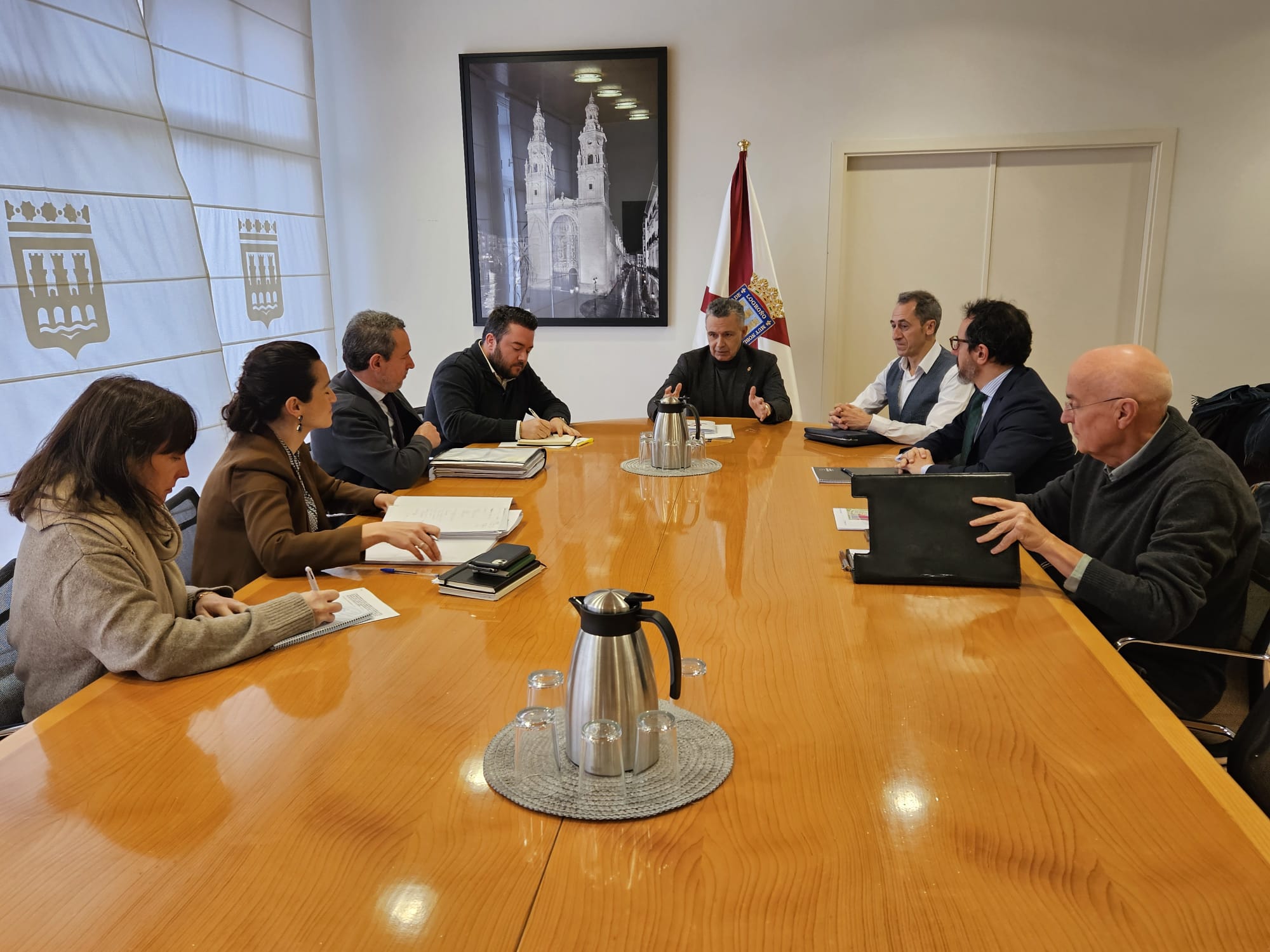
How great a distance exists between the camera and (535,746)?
47.8 inches

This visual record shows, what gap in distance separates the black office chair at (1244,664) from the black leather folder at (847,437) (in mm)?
1559

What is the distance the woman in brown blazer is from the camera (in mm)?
2006

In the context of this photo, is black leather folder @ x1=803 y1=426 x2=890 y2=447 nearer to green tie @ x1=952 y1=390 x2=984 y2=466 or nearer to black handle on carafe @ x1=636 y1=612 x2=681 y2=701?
green tie @ x1=952 y1=390 x2=984 y2=466

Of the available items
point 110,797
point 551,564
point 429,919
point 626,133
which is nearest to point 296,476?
point 551,564

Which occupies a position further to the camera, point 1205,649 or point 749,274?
point 749,274

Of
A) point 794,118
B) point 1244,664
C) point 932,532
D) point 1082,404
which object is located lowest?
point 1244,664

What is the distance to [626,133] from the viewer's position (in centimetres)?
504

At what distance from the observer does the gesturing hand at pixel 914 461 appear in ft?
9.60

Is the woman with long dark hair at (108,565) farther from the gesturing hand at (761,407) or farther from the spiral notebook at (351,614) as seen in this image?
the gesturing hand at (761,407)

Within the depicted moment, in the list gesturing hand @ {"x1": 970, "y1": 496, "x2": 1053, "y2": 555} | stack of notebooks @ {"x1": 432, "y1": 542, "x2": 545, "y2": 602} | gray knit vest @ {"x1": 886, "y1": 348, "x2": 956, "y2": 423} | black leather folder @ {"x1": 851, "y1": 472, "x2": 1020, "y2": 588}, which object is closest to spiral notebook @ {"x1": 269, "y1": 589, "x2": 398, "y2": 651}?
stack of notebooks @ {"x1": 432, "y1": 542, "x2": 545, "y2": 602}

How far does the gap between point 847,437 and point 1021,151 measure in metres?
2.42

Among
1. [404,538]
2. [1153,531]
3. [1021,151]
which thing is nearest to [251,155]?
[404,538]

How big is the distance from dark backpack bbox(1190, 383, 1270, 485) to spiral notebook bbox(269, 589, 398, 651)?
10.3ft

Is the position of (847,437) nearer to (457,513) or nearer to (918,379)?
A: (918,379)
